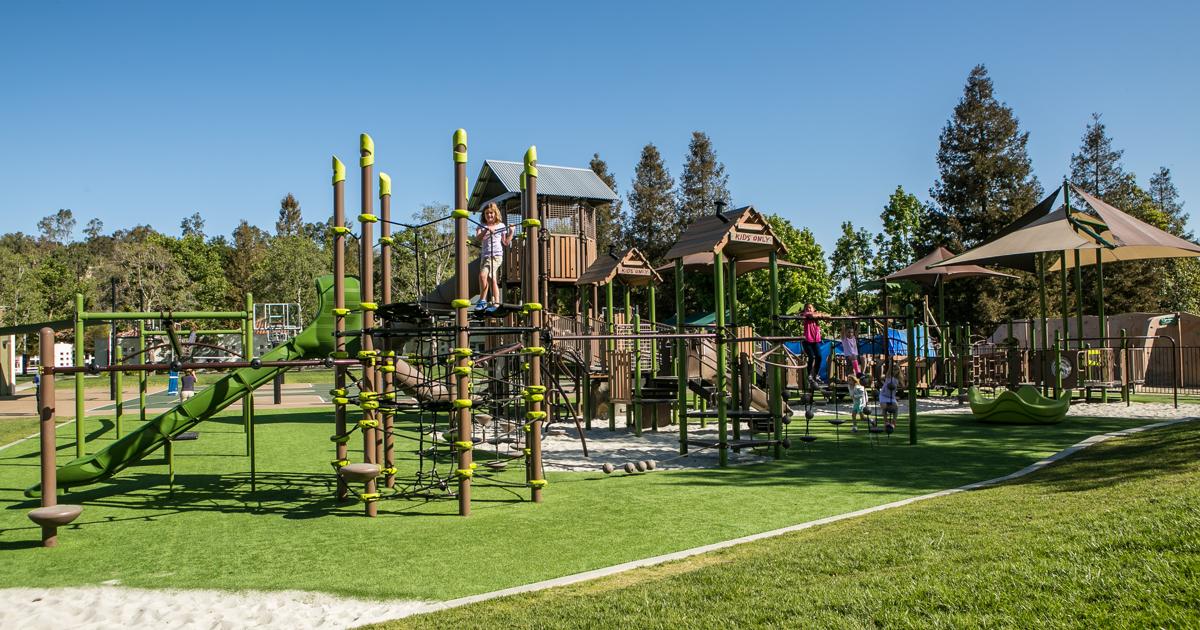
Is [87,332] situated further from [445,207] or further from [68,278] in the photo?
[445,207]

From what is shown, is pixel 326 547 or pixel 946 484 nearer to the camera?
pixel 326 547

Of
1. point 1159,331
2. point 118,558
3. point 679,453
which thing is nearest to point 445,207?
point 1159,331

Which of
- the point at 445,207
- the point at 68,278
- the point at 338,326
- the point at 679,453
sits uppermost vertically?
the point at 445,207

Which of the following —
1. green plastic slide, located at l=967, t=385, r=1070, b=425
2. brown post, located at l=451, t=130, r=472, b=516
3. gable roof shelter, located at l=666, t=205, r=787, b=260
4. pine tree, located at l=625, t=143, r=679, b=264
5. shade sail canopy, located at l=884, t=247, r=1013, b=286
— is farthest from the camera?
pine tree, located at l=625, t=143, r=679, b=264

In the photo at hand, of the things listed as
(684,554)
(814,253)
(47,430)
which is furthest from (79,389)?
(814,253)

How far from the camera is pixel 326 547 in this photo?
27.6 ft

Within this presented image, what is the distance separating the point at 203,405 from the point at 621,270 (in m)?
13.2

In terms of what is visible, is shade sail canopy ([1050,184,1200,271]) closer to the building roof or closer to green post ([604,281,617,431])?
green post ([604,281,617,431])

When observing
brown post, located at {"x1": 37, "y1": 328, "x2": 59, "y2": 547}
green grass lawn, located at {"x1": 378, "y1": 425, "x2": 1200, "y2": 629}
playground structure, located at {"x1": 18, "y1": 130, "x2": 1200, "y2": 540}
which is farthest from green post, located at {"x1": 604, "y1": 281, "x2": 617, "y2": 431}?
brown post, located at {"x1": 37, "y1": 328, "x2": 59, "y2": 547}

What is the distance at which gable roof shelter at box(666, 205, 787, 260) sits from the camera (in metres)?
14.4

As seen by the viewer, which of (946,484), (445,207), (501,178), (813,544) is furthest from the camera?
(445,207)

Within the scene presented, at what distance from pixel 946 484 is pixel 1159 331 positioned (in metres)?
29.2

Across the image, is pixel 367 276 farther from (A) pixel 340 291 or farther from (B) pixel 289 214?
(B) pixel 289 214

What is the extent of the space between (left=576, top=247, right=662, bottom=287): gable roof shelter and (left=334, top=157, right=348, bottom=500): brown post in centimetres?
1209
